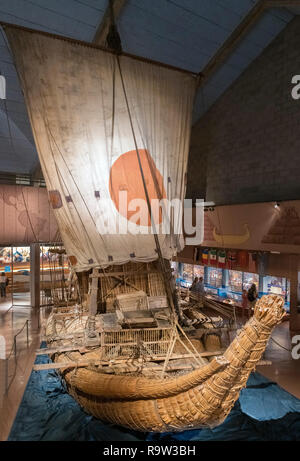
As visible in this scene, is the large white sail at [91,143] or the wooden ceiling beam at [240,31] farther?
the wooden ceiling beam at [240,31]

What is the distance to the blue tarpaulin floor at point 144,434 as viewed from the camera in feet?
15.0

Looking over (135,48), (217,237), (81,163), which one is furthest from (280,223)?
(135,48)

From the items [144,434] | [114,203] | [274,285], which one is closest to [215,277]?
[274,285]

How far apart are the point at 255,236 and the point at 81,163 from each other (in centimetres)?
560

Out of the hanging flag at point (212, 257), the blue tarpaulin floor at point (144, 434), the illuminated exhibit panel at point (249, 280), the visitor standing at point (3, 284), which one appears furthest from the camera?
the visitor standing at point (3, 284)

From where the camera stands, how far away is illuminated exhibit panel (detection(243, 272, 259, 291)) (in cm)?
999

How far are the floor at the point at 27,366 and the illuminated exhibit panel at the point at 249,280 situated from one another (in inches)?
59.6

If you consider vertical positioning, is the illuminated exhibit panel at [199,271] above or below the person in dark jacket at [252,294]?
above

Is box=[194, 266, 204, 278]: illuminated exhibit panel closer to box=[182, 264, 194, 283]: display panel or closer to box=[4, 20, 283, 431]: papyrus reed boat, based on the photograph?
box=[182, 264, 194, 283]: display panel

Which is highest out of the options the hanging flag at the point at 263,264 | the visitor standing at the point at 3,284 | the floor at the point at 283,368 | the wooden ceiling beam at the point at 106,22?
the wooden ceiling beam at the point at 106,22

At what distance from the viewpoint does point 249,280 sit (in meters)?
10.3

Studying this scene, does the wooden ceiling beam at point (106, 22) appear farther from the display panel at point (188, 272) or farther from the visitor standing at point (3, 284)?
the visitor standing at point (3, 284)

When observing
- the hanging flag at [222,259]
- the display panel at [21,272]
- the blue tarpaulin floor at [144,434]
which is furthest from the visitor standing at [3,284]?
the hanging flag at [222,259]
